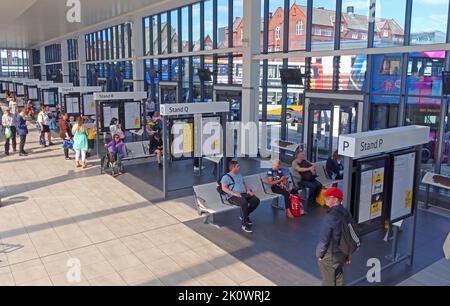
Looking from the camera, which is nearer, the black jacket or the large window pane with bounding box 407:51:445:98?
the black jacket

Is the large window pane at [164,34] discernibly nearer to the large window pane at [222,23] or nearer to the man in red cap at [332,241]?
the large window pane at [222,23]

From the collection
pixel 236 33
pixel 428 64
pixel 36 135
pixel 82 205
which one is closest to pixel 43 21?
Result: pixel 36 135

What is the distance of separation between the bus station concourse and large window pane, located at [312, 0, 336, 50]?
0.15 ft

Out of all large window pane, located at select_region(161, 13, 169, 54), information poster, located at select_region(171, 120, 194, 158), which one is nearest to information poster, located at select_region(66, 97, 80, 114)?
large window pane, located at select_region(161, 13, 169, 54)

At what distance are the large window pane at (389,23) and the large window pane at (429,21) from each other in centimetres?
32

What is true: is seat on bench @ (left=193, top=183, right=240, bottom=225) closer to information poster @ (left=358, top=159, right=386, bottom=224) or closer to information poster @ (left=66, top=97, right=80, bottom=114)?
information poster @ (left=358, top=159, right=386, bottom=224)

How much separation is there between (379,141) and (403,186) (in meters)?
1.20

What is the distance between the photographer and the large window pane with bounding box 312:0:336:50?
12.5 m

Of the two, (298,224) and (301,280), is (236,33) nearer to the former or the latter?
(298,224)

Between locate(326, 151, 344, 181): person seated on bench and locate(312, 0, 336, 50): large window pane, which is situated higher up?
locate(312, 0, 336, 50): large window pane

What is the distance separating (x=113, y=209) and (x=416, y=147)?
6.22 meters

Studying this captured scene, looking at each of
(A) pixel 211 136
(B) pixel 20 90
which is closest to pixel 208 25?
(A) pixel 211 136

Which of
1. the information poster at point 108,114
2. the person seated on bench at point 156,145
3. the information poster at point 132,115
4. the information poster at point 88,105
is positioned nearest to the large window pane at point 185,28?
the information poster at point 88,105

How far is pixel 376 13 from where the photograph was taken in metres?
11.1
